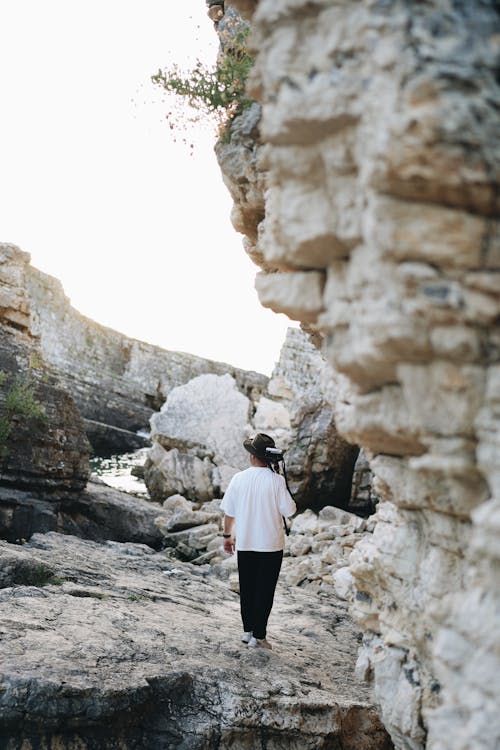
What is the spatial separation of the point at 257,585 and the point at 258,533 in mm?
442

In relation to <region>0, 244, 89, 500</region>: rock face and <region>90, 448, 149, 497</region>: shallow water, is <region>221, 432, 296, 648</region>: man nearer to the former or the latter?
<region>0, 244, 89, 500</region>: rock face

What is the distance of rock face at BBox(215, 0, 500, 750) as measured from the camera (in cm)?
252

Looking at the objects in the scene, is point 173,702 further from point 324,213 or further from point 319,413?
point 319,413

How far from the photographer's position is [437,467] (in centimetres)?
300

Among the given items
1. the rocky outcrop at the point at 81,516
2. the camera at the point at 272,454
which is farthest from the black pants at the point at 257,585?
the rocky outcrop at the point at 81,516

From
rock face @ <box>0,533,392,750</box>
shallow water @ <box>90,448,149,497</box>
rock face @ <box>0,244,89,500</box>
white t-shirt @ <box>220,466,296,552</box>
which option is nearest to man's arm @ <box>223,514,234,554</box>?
white t-shirt @ <box>220,466,296,552</box>

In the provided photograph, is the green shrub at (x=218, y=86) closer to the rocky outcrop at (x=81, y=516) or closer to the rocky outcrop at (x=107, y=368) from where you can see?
the rocky outcrop at (x=81, y=516)

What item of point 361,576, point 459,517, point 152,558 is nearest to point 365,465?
point 152,558

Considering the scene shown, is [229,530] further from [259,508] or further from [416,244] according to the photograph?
[416,244]

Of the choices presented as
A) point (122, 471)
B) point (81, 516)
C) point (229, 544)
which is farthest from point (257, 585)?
point (122, 471)

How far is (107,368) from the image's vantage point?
2300cm

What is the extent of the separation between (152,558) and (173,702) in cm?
450

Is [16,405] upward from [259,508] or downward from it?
upward

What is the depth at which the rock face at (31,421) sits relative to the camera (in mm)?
9180
